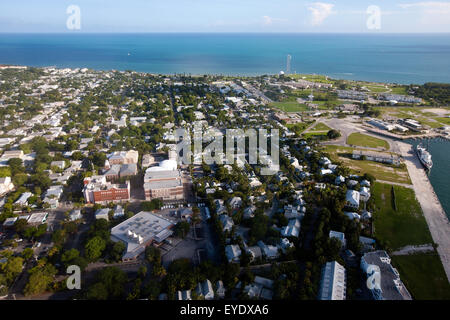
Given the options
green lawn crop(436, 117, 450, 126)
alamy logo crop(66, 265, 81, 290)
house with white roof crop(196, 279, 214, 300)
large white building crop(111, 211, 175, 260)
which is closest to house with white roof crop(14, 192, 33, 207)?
large white building crop(111, 211, 175, 260)

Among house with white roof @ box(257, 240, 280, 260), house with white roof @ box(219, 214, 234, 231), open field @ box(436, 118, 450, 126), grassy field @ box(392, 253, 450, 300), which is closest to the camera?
grassy field @ box(392, 253, 450, 300)

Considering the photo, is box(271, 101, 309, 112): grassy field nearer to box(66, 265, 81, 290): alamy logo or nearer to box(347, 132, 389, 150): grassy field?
box(347, 132, 389, 150): grassy field

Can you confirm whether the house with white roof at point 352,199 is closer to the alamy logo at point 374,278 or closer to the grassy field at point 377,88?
the alamy logo at point 374,278

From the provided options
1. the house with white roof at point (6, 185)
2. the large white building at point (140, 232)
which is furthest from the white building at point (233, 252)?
the house with white roof at point (6, 185)

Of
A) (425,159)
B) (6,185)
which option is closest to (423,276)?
(425,159)

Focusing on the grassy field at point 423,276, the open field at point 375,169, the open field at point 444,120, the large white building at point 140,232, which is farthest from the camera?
the open field at point 444,120

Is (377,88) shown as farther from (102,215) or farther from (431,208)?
(102,215)
